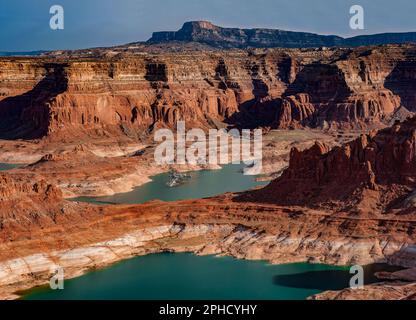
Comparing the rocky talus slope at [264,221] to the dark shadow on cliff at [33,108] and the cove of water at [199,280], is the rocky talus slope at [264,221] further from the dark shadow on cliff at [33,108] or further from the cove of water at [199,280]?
the dark shadow on cliff at [33,108]

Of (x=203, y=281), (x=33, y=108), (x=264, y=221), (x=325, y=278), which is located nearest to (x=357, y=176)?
(x=264, y=221)

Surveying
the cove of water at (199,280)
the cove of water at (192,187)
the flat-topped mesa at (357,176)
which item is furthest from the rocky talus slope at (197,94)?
the cove of water at (199,280)

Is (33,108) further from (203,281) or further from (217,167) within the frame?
(203,281)

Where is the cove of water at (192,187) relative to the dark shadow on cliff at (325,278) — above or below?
above

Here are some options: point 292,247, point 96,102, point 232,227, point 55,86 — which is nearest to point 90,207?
point 232,227

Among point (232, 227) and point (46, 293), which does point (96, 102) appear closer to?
point (232, 227)

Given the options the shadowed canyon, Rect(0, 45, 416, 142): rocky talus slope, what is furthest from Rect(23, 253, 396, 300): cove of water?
Rect(0, 45, 416, 142): rocky talus slope

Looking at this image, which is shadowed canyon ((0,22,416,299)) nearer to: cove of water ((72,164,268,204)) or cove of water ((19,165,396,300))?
cove of water ((19,165,396,300))

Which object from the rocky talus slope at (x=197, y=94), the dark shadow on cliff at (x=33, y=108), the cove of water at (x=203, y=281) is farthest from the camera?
the rocky talus slope at (x=197, y=94)
